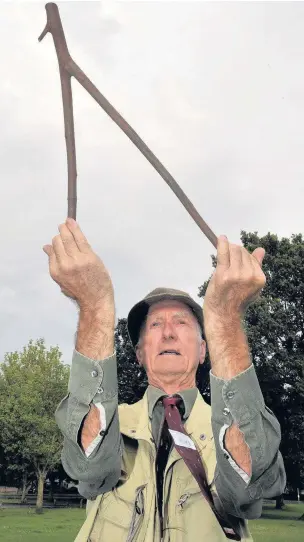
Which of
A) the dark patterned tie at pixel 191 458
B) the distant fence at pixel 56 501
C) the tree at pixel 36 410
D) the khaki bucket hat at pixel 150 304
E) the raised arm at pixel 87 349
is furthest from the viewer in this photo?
the distant fence at pixel 56 501

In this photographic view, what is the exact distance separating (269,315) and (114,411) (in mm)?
29865

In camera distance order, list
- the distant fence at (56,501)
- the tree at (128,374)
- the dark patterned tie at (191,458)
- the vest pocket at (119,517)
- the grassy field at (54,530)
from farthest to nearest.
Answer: the distant fence at (56,501)
the tree at (128,374)
the grassy field at (54,530)
the vest pocket at (119,517)
the dark patterned tie at (191,458)

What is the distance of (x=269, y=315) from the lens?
32.8 meters

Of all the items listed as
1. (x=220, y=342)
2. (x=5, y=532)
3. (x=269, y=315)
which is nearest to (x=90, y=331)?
(x=220, y=342)

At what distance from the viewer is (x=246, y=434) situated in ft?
10.7

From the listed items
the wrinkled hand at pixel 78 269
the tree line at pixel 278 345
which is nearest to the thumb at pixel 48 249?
the wrinkled hand at pixel 78 269

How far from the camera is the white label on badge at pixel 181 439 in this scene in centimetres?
385

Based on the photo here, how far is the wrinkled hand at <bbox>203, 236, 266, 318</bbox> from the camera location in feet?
10.5

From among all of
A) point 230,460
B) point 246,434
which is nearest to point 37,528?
point 230,460

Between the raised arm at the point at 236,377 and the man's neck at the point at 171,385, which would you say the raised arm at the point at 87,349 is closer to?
the raised arm at the point at 236,377

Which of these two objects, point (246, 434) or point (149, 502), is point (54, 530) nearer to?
point (149, 502)

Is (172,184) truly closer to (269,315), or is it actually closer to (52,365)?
(269,315)

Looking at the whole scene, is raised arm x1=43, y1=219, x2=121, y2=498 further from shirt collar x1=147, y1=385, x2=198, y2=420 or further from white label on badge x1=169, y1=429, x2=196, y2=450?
shirt collar x1=147, y1=385, x2=198, y2=420

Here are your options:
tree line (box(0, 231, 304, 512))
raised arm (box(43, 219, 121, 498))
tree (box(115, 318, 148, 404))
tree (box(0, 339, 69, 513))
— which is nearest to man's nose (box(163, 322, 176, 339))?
raised arm (box(43, 219, 121, 498))
